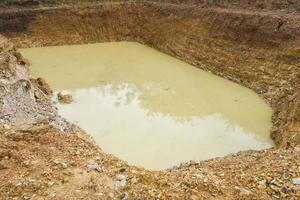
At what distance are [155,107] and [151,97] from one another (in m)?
1.16

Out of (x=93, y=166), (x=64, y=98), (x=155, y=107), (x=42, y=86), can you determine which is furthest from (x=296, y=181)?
(x=42, y=86)

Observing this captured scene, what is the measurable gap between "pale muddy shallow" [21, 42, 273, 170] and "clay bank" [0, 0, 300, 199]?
0.06 meters

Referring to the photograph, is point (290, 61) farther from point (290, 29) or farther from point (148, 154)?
point (148, 154)

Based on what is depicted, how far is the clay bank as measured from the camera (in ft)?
24.1

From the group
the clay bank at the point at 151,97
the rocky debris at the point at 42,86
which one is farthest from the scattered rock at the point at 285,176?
the rocky debris at the point at 42,86

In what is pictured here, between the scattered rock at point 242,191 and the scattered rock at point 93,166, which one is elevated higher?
the scattered rock at point 242,191

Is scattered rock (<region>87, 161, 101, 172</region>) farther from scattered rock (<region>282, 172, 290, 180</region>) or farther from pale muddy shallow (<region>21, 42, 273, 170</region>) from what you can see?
scattered rock (<region>282, 172, 290, 180</region>)

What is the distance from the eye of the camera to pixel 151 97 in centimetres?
1609

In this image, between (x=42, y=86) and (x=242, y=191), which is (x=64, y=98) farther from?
(x=242, y=191)

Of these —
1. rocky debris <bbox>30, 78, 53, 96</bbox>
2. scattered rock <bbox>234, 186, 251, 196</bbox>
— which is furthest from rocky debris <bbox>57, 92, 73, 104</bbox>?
scattered rock <bbox>234, 186, 251, 196</bbox>

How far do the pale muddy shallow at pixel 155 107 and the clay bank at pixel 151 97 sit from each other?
63mm

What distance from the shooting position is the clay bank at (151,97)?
24.1 feet

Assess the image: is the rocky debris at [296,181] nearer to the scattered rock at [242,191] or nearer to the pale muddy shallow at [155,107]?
the scattered rock at [242,191]

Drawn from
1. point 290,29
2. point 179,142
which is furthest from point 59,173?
point 290,29
